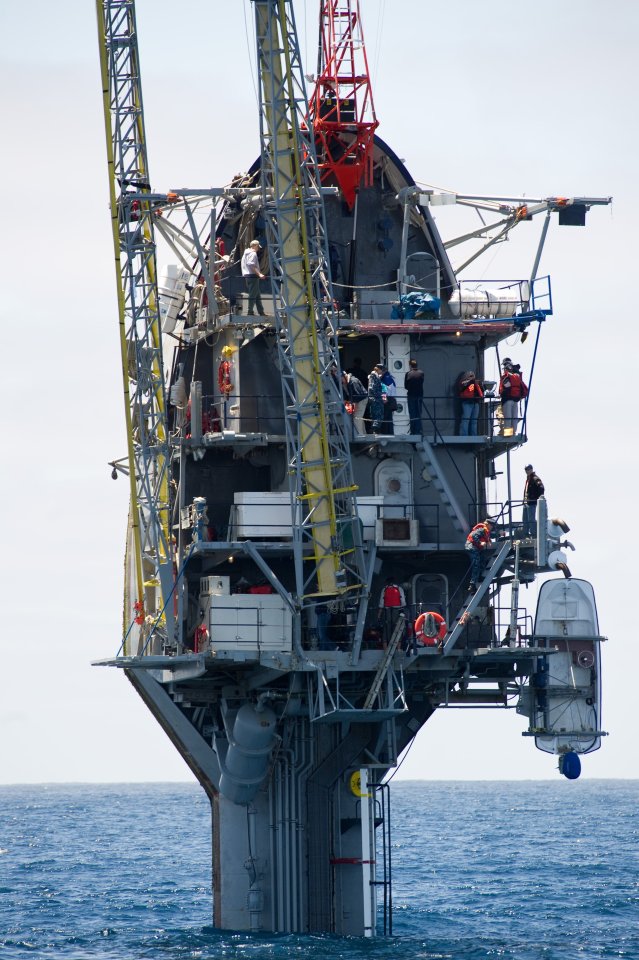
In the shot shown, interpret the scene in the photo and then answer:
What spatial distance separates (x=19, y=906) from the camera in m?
73.0

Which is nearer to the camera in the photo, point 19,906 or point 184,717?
point 184,717

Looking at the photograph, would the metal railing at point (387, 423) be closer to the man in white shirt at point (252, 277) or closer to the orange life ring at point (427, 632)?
the man in white shirt at point (252, 277)

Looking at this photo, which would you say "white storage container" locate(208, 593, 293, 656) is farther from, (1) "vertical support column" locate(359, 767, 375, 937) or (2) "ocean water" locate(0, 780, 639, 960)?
(2) "ocean water" locate(0, 780, 639, 960)

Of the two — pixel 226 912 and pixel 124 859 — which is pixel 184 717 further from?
pixel 124 859

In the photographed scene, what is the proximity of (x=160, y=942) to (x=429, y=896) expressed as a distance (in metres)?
22.2

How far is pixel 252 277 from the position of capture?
174 feet

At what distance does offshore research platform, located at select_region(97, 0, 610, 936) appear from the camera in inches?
1997

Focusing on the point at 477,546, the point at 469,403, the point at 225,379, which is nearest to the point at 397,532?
the point at 477,546

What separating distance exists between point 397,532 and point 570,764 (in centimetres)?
870

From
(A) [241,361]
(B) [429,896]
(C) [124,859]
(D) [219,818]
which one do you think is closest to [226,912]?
(D) [219,818]

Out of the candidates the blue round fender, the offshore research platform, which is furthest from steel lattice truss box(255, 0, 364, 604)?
the blue round fender

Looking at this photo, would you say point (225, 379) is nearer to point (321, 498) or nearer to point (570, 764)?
point (321, 498)

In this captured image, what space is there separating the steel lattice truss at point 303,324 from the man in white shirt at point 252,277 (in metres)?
1.83

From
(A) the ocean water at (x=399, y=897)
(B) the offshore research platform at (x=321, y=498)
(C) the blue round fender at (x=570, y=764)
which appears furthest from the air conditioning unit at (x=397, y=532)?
(A) the ocean water at (x=399, y=897)
